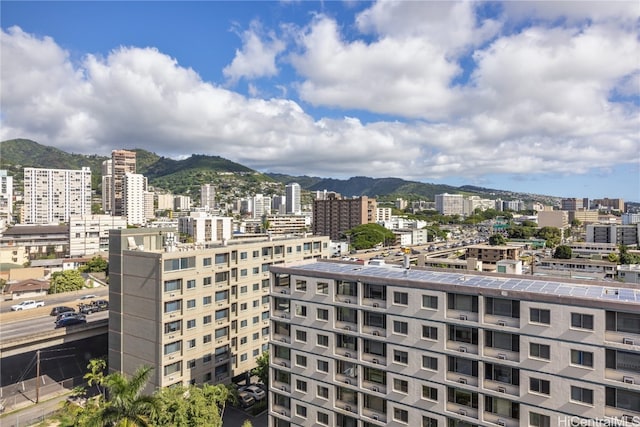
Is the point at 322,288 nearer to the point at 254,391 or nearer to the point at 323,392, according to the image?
the point at 323,392

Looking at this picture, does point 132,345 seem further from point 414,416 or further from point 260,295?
point 414,416

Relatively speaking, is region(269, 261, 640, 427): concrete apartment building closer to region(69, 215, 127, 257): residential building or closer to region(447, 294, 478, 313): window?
region(447, 294, 478, 313): window

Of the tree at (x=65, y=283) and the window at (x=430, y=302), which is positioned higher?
the window at (x=430, y=302)

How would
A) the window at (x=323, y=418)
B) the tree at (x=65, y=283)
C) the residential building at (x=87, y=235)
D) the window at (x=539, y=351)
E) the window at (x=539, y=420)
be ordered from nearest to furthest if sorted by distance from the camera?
the window at (x=539, y=420) < the window at (x=539, y=351) < the window at (x=323, y=418) < the tree at (x=65, y=283) < the residential building at (x=87, y=235)

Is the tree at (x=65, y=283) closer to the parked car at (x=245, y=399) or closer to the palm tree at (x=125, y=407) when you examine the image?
the parked car at (x=245, y=399)

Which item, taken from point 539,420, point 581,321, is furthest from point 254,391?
point 581,321

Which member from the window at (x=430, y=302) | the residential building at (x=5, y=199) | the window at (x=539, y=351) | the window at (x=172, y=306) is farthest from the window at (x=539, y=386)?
the residential building at (x=5, y=199)
